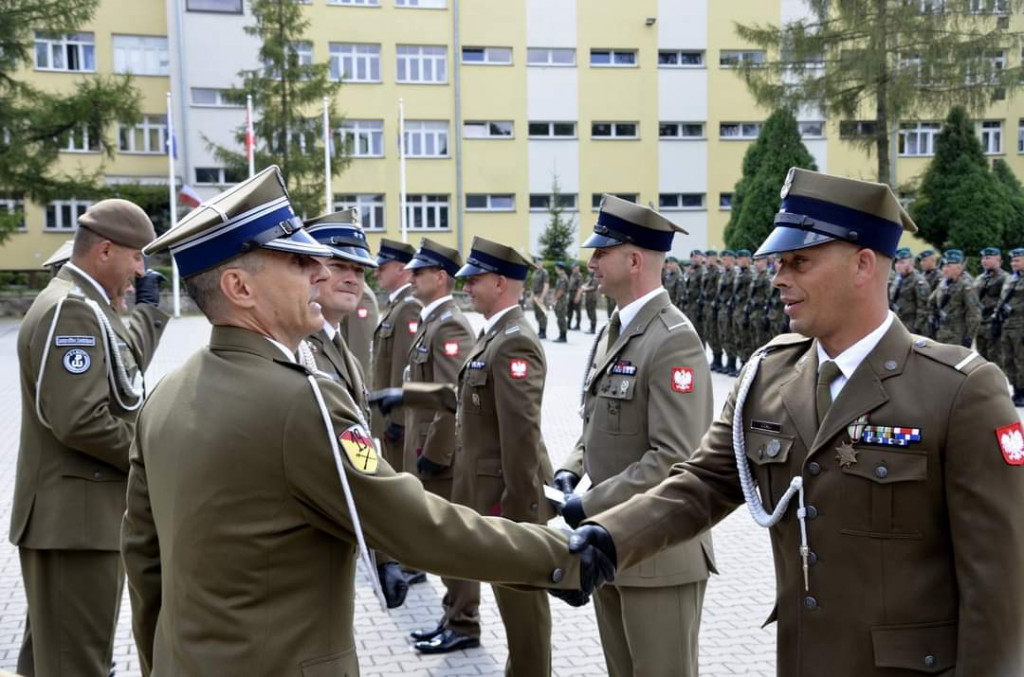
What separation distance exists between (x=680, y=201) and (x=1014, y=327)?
29034mm

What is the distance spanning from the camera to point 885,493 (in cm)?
243

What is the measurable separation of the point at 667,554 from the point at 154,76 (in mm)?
41480

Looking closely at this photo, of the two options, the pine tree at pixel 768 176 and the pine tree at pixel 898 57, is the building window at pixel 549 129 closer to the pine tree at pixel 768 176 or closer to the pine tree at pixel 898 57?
the pine tree at pixel 768 176

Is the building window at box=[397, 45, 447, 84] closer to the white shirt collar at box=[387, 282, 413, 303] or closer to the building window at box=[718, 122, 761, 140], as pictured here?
the building window at box=[718, 122, 761, 140]

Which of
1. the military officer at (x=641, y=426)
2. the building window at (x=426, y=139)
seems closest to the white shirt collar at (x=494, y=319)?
the military officer at (x=641, y=426)

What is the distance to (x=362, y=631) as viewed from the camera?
570 centimetres

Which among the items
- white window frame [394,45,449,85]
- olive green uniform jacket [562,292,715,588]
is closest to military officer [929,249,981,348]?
olive green uniform jacket [562,292,715,588]

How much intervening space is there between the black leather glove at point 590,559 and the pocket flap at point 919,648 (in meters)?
0.73

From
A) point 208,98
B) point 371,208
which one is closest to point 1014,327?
point 371,208

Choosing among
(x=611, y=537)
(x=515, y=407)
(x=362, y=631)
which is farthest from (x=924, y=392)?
(x=362, y=631)

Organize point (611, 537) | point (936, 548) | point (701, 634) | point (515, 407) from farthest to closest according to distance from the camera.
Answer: point (701, 634) → point (515, 407) → point (611, 537) → point (936, 548)

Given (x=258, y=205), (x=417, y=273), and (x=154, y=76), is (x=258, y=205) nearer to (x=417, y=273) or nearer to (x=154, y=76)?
(x=417, y=273)

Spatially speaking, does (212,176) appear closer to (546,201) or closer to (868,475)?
(546,201)

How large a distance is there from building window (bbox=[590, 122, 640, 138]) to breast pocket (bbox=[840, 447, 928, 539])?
132ft
